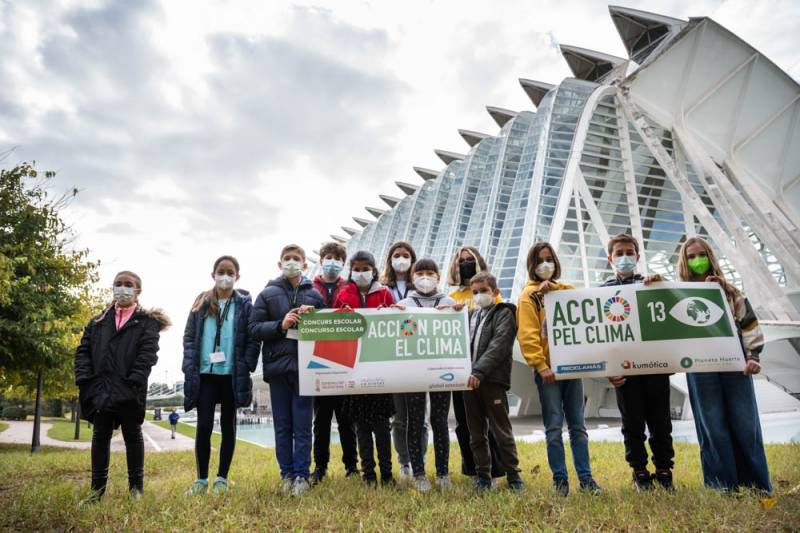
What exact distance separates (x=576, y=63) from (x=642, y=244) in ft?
45.0

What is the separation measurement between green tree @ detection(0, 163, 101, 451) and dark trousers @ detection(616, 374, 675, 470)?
11.1 meters

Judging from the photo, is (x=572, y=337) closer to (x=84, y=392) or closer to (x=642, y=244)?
(x=84, y=392)

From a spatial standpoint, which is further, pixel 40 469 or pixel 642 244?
pixel 642 244

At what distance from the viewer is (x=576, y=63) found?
32375 mm

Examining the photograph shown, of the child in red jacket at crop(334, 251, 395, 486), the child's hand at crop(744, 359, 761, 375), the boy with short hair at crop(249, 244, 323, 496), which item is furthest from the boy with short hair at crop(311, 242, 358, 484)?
the child's hand at crop(744, 359, 761, 375)

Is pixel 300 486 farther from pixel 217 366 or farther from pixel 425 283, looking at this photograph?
pixel 425 283

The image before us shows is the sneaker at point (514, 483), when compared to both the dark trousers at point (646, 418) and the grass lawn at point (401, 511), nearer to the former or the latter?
the grass lawn at point (401, 511)

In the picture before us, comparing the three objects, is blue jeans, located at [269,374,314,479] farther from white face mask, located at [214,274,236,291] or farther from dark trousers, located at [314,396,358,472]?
white face mask, located at [214,274,236,291]

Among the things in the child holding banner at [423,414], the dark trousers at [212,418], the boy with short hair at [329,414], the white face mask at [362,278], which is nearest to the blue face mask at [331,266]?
the boy with short hair at [329,414]

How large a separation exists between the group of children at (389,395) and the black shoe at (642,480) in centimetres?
1

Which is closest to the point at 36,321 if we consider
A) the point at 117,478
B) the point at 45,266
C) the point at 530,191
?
the point at 45,266

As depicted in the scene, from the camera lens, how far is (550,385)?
4383 mm

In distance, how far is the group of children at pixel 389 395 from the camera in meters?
4.13

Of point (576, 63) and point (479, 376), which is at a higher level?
point (576, 63)
